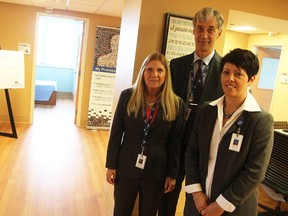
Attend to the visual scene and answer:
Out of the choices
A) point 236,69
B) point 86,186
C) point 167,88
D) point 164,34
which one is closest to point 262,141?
point 236,69

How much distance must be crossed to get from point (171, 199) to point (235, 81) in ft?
3.12

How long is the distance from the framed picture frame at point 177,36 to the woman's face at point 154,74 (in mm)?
708

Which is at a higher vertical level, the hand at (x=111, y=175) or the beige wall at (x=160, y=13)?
the beige wall at (x=160, y=13)

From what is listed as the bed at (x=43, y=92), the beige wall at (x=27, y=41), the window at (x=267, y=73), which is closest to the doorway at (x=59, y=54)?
the bed at (x=43, y=92)

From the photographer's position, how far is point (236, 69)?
4.42ft

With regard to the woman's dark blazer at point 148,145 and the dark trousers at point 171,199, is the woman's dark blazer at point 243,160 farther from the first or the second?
the dark trousers at point 171,199

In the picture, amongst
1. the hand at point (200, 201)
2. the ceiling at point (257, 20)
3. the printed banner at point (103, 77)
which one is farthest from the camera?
the printed banner at point (103, 77)

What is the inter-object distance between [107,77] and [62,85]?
371cm

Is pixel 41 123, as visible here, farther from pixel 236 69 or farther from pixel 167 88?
pixel 236 69

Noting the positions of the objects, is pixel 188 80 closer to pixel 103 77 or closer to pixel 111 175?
pixel 111 175

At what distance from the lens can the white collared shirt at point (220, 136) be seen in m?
1.35

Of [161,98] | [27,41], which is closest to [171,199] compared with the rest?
[161,98]

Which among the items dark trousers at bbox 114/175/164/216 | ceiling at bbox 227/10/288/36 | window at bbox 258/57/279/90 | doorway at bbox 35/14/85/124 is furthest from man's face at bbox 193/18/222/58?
doorway at bbox 35/14/85/124

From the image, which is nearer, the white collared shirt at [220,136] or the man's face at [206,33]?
the white collared shirt at [220,136]
